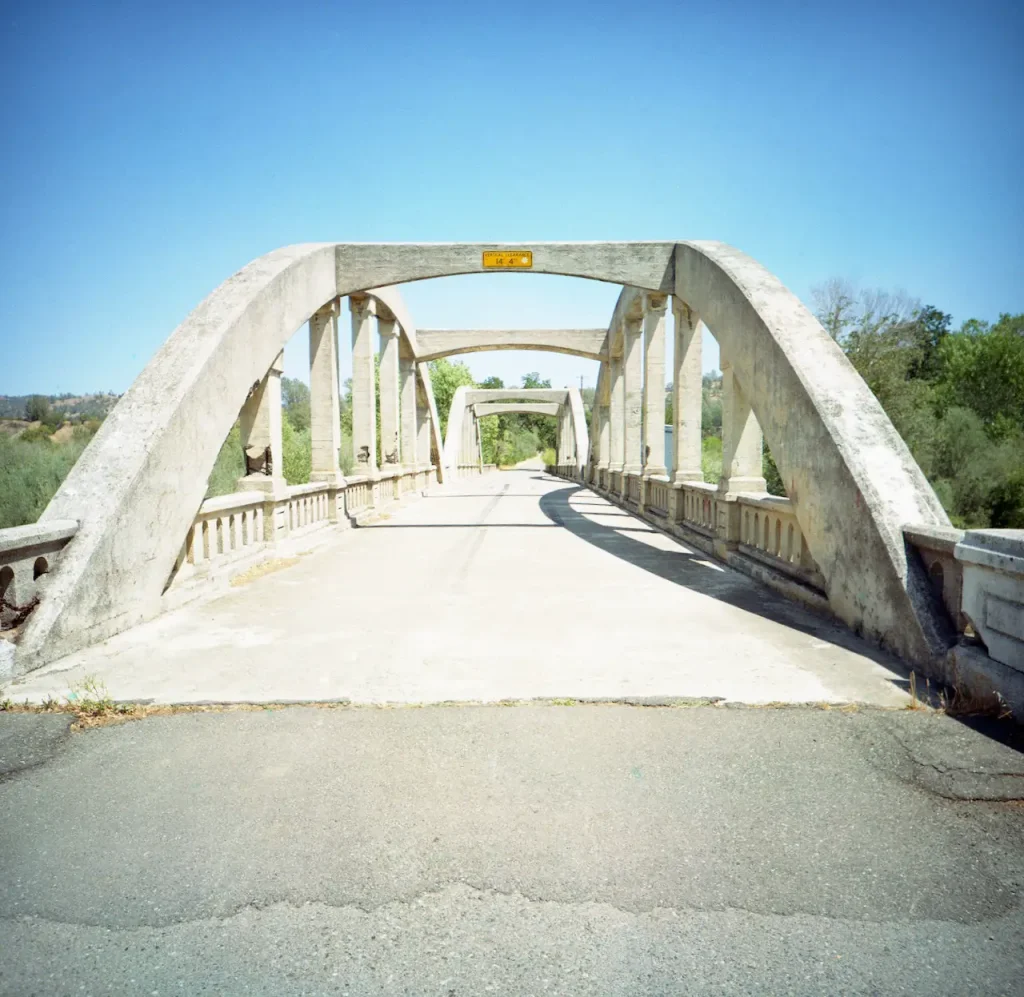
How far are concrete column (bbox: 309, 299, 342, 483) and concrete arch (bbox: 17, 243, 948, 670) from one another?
3.34 metres

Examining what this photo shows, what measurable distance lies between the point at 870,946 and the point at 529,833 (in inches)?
41.5

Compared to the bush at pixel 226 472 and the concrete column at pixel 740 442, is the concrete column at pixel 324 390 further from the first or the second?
the concrete column at pixel 740 442

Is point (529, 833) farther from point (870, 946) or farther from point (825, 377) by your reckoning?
point (825, 377)

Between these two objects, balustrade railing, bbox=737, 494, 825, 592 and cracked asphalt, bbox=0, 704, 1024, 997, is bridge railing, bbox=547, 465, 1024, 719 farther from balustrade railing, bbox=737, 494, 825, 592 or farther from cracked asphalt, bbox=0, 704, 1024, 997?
cracked asphalt, bbox=0, 704, 1024, 997

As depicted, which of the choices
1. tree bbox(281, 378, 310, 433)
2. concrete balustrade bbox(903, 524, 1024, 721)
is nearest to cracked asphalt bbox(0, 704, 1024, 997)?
concrete balustrade bbox(903, 524, 1024, 721)

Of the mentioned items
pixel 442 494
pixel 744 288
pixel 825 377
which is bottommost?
pixel 442 494

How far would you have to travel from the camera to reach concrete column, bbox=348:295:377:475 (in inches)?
580

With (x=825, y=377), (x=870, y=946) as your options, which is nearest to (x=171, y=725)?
(x=870, y=946)

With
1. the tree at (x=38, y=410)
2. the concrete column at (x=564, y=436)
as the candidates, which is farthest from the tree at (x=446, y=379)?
the tree at (x=38, y=410)

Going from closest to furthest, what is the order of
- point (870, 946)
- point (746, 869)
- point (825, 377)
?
point (870, 946)
point (746, 869)
point (825, 377)

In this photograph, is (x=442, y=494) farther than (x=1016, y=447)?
No

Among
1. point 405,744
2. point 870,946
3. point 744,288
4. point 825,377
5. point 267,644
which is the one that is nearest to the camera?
point 870,946

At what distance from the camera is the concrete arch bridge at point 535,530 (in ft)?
14.3

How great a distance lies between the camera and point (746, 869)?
228 centimetres
